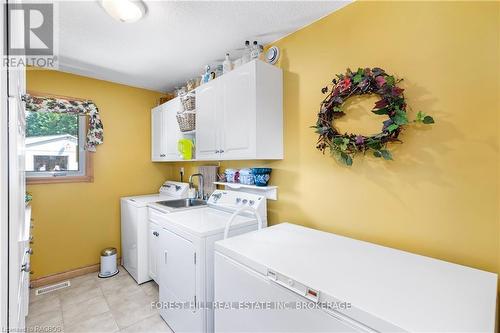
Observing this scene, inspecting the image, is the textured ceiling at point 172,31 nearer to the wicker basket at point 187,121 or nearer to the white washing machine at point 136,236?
the wicker basket at point 187,121

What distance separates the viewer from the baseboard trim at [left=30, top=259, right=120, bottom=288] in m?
2.54

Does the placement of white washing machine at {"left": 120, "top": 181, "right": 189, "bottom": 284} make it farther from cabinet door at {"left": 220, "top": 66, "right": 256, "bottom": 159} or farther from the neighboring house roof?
cabinet door at {"left": 220, "top": 66, "right": 256, "bottom": 159}

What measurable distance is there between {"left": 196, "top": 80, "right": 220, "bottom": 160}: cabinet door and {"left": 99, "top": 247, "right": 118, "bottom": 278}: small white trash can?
5.48ft

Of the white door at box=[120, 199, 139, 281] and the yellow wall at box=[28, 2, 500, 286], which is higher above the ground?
the yellow wall at box=[28, 2, 500, 286]

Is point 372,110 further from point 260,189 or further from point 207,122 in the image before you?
point 207,122

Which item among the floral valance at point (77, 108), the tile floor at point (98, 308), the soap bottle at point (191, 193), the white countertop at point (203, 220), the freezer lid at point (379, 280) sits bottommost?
the tile floor at point (98, 308)

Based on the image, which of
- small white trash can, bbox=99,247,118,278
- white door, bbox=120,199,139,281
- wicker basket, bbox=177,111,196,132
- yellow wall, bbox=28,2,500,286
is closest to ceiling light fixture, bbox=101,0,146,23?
wicker basket, bbox=177,111,196,132

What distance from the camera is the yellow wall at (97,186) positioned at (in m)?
2.60

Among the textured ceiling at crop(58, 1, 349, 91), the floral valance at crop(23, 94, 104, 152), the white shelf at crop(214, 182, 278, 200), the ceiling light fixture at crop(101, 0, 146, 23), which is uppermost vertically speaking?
the textured ceiling at crop(58, 1, 349, 91)

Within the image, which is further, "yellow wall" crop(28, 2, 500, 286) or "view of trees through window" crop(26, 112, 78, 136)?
"view of trees through window" crop(26, 112, 78, 136)

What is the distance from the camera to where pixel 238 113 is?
194 cm

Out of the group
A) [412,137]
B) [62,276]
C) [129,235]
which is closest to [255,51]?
[412,137]

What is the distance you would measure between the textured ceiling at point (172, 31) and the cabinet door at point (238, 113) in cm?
35

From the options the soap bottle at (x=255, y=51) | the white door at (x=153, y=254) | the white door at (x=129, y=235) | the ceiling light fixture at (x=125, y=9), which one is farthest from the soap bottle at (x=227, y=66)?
the white door at (x=129, y=235)
